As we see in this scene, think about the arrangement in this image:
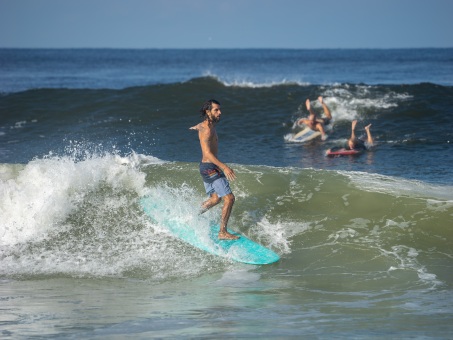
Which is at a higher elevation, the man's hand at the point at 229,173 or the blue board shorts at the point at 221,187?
the man's hand at the point at 229,173

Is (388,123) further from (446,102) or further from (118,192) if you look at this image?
(118,192)

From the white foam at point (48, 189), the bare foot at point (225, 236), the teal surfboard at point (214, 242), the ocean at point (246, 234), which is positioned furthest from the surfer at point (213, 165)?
the white foam at point (48, 189)

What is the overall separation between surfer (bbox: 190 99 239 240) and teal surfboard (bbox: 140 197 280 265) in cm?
16

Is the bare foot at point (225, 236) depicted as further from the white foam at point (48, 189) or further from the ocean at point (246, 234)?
the white foam at point (48, 189)

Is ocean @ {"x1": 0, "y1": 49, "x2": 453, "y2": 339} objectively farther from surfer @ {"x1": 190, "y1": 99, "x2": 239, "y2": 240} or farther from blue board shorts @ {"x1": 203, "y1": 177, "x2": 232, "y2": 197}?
blue board shorts @ {"x1": 203, "y1": 177, "x2": 232, "y2": 197}

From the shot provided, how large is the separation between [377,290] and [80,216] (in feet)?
14.9

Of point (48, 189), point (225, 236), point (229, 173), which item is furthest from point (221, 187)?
point (48, 189)

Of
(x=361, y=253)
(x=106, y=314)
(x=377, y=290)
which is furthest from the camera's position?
(x=361, y=253)

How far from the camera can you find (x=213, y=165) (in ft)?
27.8

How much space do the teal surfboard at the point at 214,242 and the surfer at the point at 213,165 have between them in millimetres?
156

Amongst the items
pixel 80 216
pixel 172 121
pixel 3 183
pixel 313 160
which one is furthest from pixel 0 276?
pixel 172 121

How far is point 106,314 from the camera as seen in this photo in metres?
6.31

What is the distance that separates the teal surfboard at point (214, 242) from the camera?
8.32m

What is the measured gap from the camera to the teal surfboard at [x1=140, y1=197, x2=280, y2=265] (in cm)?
832
